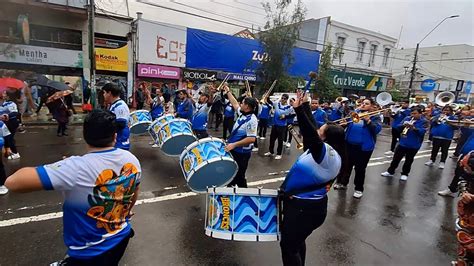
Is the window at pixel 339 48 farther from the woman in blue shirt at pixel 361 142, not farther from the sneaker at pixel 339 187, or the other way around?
the sneaker at pixel 339 187

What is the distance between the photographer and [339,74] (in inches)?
1080

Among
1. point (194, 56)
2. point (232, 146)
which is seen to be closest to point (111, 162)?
point (232, 146)

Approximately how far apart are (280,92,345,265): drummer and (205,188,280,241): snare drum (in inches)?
5.9

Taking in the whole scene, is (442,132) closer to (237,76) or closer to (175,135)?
(175,135)

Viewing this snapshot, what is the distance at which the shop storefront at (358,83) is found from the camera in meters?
27.4

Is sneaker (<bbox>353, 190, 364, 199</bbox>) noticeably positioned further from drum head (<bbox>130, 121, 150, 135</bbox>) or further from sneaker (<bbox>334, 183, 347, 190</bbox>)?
drum head (<bbox>130, 121, 150, 135</bbox>)

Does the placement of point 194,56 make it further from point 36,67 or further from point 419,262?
point 419,262

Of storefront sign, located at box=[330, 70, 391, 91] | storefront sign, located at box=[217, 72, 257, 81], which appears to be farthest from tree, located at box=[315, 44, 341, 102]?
storefront sign, located at box=[217, 72, 257, 81]

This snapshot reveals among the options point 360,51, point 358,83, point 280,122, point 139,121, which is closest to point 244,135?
Result: point 139,121

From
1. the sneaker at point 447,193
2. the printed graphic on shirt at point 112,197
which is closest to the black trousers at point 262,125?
the sneaker at point 447,193

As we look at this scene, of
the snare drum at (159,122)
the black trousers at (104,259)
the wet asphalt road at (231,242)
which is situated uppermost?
the snare drum at (159,122)

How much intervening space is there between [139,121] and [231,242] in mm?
4998

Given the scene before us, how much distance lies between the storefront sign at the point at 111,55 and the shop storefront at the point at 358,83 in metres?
17.8

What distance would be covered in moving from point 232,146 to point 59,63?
624 inches
